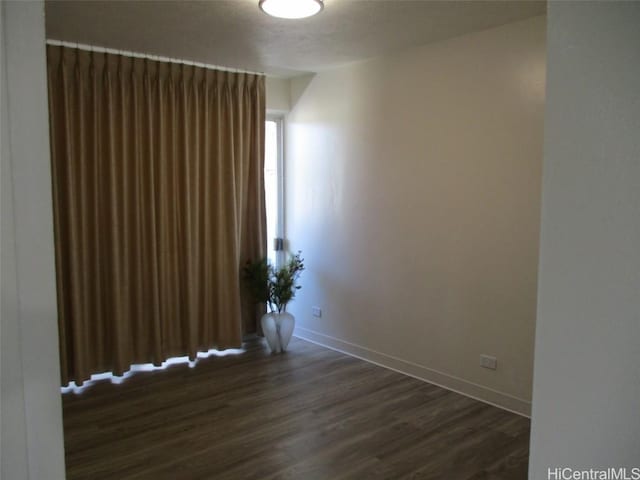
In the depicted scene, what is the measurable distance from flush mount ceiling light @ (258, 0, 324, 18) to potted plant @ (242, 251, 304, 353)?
8.13 ft

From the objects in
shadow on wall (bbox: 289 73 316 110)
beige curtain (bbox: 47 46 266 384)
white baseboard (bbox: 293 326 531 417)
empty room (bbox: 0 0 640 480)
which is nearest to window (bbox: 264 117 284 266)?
empty room (bbox: 0 0 640 480)

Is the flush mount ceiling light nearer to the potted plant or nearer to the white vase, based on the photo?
the potted plant

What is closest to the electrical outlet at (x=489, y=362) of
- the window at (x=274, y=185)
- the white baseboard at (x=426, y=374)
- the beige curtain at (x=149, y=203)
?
the white baseboard at (x=426, y=374)

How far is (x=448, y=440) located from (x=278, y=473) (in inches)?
42.8

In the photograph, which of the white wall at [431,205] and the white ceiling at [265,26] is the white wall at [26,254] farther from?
the white wall at [431,205]

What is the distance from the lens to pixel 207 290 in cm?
466

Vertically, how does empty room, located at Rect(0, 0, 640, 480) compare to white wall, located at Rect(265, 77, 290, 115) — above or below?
below

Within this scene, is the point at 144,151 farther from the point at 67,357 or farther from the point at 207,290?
the point at 67,357

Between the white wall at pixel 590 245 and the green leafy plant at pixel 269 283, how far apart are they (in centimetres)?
397

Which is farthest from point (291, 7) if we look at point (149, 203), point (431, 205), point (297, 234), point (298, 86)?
point (297, 234)

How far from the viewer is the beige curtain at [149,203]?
153 inches

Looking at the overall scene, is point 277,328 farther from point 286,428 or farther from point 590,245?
point 590,245

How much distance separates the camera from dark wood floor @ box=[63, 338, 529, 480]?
278 cm

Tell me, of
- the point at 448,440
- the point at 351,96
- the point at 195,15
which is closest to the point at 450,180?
the point at 351,96
